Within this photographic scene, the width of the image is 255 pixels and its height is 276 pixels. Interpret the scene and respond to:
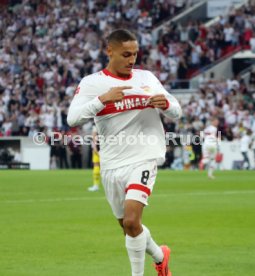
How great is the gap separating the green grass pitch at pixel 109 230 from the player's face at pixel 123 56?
2.47 meters

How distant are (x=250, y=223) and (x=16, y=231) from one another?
4048 millimetres

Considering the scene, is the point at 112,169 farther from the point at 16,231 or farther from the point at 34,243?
the point at 16,231

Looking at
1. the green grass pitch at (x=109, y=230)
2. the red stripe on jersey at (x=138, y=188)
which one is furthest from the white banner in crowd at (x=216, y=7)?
the red stripe on jersey at (x=138, y=188)

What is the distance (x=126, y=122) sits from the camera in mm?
10031

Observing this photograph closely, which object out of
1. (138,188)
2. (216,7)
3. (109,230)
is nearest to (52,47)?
(216,7)

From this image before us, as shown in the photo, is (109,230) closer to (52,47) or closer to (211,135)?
(211,135)

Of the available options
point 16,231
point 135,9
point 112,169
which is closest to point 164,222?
point 16,231

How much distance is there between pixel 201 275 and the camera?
438 inches

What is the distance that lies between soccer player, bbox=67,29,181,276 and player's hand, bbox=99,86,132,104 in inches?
3.0

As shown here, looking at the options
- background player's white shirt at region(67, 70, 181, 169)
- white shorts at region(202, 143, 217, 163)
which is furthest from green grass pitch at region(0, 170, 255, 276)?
white shorts at region(202, 143, 217, 163)

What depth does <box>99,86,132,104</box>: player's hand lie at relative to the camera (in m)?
9.59

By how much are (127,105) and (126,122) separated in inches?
6.6

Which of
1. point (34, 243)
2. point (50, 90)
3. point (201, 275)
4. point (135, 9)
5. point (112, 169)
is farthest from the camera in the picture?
point (135, 9)

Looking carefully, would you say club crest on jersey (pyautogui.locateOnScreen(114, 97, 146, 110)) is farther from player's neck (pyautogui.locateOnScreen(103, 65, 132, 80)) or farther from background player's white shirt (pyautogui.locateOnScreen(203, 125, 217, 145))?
background player's white shirt (pyautogui.locateOnScreen(203, 125, 217, 145))
